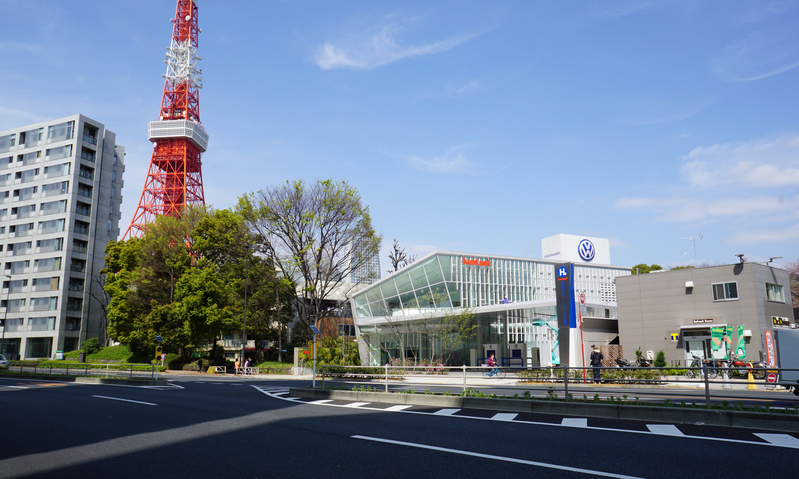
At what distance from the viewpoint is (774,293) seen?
31406 mm

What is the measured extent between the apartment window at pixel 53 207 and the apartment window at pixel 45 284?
8.62m

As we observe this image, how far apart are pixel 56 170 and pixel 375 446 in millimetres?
77566

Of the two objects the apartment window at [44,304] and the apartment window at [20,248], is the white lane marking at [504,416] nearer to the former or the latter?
the apartment window at [44,304]

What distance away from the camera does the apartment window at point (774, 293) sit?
30.9 meters

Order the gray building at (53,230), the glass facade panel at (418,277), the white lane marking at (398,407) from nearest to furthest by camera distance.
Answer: the white lane marking at (398,407), the glass facade panel at (418,277), the gray building at (53,230)

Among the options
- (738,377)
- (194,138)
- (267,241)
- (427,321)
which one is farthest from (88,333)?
(738,377)

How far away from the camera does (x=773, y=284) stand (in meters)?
31.3

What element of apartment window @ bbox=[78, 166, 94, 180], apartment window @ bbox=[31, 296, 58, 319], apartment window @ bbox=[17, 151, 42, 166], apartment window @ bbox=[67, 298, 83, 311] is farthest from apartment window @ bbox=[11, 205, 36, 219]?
apartment window @ bbox=[67, 298, 83, 311]

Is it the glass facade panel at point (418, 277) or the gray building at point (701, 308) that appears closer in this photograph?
the gray building at point (701, 308)

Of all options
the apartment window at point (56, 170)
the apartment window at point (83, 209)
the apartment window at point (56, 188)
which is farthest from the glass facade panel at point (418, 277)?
the apartment window at point (56, 170)

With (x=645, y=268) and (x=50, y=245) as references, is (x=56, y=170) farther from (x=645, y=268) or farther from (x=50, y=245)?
(x=645, y=268)

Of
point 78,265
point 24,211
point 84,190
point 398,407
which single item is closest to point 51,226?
point 24,211

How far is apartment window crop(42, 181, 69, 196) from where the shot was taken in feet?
227

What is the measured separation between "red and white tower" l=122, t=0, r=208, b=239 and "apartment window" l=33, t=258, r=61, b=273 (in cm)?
1271
